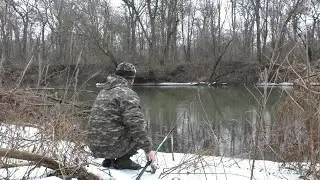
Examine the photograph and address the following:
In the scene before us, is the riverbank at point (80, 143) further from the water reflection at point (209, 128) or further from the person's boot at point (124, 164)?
the water reflection at point (209, 128)

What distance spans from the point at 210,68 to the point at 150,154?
3326 centimetres

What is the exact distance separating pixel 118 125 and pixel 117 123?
2cm

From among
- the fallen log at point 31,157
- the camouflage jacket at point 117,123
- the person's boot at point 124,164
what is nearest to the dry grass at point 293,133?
the camouflage jacket at point 117,123

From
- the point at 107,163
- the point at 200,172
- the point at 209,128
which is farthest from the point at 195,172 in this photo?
the point at 209,128

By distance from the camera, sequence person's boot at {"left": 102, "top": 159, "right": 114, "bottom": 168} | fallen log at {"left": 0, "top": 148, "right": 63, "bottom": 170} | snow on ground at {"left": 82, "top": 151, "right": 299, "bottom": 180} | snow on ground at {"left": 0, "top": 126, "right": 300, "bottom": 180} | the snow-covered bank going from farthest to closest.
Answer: person's boot at {"left": 102, "top": 159, "right": 114, "bottom": 168}, snow on ground at {"left": 82, "top": 151, "right": 299, "bottom": 180}, the snow-covered bank, snow on ground at {"left": 0, "top": 126, "right": 300, "bottom": 180}, fallen log at {"left": 0, "top": 148, "right": 63, "bottom": 170}

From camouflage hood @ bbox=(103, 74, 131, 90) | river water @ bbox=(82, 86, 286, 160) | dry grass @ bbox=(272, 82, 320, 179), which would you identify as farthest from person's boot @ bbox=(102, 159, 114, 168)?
dry grass @ bbox=(272, 82, 320, 179)

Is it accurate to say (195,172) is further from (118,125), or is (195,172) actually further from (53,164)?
(53,164)

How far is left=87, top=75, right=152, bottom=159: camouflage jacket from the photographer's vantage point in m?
3.84

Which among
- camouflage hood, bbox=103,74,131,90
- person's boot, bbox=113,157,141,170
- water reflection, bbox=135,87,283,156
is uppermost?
camouflage hood, bbox=103,74,131,90

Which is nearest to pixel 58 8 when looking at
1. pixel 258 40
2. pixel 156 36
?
pixel 156 36

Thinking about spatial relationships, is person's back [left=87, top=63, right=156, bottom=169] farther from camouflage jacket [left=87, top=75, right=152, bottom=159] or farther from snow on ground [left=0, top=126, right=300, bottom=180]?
snow on ground [left=0, top=126, right=300, bottom=180]

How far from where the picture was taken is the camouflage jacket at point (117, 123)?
12.6ft

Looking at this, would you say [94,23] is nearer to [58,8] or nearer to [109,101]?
[58,8]

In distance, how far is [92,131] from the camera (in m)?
4.05
